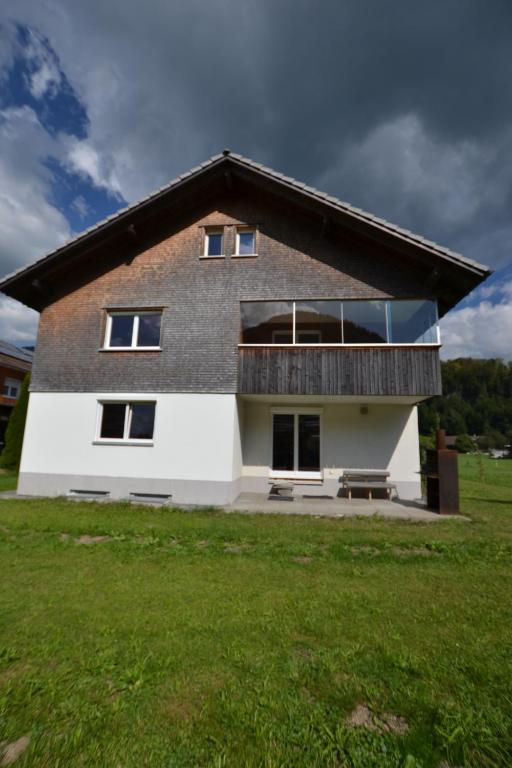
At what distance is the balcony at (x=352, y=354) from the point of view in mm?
10078

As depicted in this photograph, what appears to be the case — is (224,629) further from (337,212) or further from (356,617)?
(337,212)

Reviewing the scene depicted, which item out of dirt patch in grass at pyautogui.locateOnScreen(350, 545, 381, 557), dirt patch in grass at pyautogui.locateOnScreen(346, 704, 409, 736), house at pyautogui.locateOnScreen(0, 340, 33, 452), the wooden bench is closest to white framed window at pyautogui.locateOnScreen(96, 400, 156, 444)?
the wooden bench

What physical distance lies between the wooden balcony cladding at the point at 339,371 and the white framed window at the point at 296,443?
1776 millimetres

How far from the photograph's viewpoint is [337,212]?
1056 cm

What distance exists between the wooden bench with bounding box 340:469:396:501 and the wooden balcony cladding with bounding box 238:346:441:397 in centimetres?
270

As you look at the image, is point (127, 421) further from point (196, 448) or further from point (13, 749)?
point (13, 749)

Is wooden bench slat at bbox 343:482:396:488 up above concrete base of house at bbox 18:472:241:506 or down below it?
above

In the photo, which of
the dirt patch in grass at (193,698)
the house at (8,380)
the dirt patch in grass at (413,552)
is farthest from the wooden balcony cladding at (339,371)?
the house at (8,380)

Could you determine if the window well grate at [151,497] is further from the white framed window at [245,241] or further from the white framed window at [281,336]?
the white framed window at [245,241]

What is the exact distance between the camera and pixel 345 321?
35.9ft

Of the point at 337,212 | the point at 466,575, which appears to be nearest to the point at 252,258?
the point at 337,212

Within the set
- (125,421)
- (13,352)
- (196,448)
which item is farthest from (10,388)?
(196,448)

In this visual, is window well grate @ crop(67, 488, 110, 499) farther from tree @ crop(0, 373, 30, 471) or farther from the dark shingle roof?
the dark shingle roof

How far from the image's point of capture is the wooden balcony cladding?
394 inches
